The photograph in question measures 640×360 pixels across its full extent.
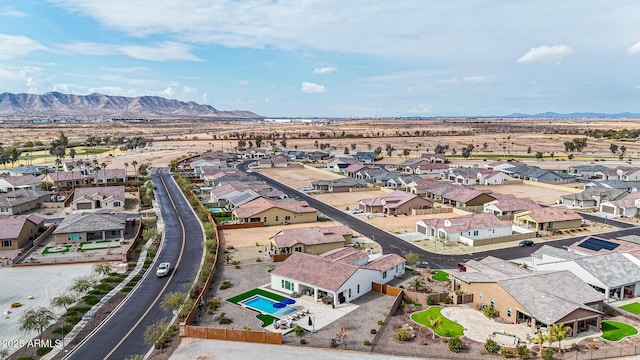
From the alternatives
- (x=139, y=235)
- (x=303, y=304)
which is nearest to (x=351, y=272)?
(x=303, y=304)

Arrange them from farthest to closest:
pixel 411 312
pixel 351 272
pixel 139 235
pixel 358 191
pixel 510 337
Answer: pixel 358 191 < pixel 139 235 < pixel 351 272 < pixel 411 312 < pixel 510 337

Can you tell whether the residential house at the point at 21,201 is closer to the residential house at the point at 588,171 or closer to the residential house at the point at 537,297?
the residential house at the point at 537,297

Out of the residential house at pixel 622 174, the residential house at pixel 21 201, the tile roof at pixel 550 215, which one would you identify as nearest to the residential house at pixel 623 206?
the tile roof at pixel 550 215

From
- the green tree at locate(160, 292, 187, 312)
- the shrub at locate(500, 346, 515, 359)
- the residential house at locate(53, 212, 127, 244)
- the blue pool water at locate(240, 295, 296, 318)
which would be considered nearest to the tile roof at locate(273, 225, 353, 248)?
the blue pool water at locate(240, 295, 296, 318)

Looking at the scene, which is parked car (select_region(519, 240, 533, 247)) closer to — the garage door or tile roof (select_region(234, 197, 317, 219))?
the garage door

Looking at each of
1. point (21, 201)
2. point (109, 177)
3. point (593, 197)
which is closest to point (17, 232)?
point (21, 201)

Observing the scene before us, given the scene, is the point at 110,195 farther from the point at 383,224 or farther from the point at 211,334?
the point at 211,334
